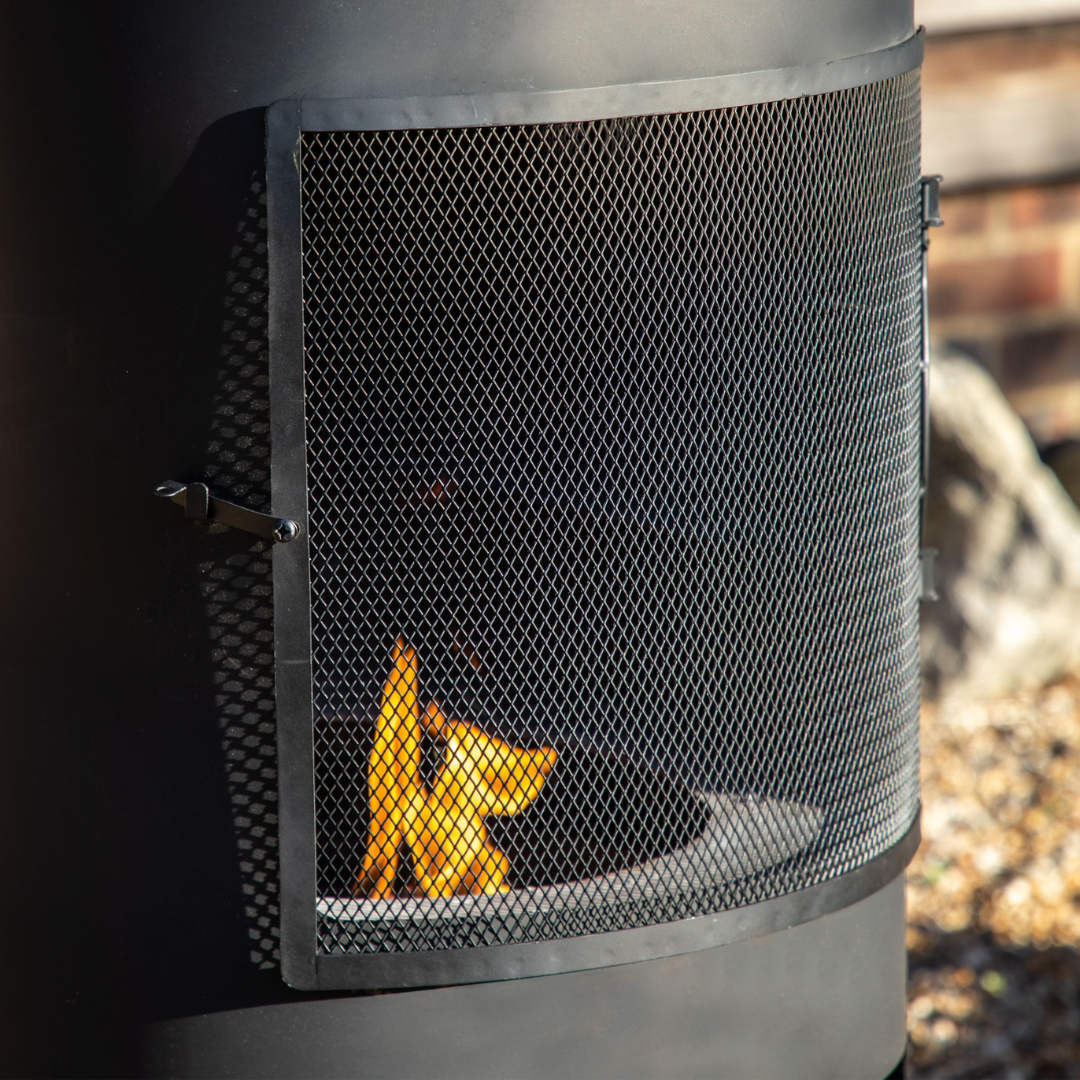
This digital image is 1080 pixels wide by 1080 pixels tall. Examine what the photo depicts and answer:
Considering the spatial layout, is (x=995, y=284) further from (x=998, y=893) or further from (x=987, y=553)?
(x=998, y=893)

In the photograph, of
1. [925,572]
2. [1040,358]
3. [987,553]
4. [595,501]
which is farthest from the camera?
[1040,358]

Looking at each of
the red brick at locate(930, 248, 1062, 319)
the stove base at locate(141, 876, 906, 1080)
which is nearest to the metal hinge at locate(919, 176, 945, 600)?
the stove base at locate(141, 876, 906, 1080)

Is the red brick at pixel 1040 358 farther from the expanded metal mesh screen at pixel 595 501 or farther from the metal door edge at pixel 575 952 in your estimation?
the metal door edge at pixel 575 952

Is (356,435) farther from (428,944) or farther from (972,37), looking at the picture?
(972,37)

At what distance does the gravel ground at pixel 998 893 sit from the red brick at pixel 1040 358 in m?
1.15

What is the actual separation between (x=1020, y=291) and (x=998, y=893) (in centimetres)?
235

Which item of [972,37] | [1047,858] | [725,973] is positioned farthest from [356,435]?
[972,37]

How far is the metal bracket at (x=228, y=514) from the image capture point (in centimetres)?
175

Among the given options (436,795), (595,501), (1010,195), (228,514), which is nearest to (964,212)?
(1010,195)

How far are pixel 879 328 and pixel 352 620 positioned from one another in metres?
0.77

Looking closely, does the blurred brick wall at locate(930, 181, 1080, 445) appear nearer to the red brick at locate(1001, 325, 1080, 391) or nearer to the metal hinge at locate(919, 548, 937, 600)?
the red brick at locate(1001, 325, 1080, 391)

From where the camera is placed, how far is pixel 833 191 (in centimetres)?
192

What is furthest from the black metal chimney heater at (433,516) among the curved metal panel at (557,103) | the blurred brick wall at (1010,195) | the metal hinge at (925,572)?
the blurred brick wall at (1010,195)

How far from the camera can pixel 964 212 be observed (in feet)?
16.6
